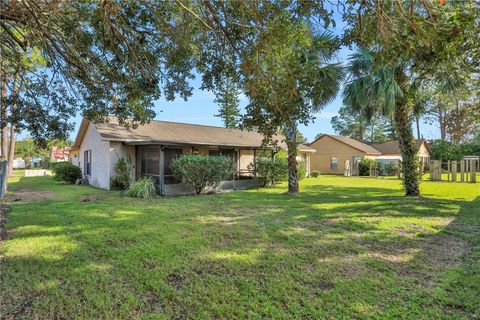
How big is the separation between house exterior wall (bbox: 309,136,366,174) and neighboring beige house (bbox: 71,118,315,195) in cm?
1637

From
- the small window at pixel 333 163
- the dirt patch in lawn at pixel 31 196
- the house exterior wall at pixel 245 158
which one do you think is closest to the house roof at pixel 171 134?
the house exterior wall at pixel 245 158

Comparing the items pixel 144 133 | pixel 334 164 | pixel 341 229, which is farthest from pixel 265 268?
pixel 334 164

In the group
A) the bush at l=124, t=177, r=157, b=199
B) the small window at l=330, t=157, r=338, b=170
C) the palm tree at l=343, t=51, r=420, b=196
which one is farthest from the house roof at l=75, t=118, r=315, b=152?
the small window at l=330, t=157, r=338, b=170

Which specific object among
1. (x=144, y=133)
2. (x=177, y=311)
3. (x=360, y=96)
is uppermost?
(x=360, y=96)

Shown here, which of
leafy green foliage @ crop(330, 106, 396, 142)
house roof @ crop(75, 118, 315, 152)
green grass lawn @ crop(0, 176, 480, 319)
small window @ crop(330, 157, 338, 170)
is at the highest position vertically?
leafy green foliage @ crop(330, 106, 396, 142)

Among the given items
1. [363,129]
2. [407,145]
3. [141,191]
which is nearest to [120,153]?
[141,191]

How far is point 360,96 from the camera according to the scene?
11672 millimetres

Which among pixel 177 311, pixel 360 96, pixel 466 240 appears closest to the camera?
pixel 177 311

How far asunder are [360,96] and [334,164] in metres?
22.2

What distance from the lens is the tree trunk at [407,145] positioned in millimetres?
11781

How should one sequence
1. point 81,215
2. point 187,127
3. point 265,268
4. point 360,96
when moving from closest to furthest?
point 265,268 → point 81,215 → point 360,96 → point 187,127

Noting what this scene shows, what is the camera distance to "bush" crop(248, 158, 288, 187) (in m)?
17.2

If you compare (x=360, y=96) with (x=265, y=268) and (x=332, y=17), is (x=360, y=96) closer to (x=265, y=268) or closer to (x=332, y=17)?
(x=332, y=17)

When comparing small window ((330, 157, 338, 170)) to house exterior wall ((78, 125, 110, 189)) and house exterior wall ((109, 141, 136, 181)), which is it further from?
house exterior wall ((78, 125, 110, 189))
